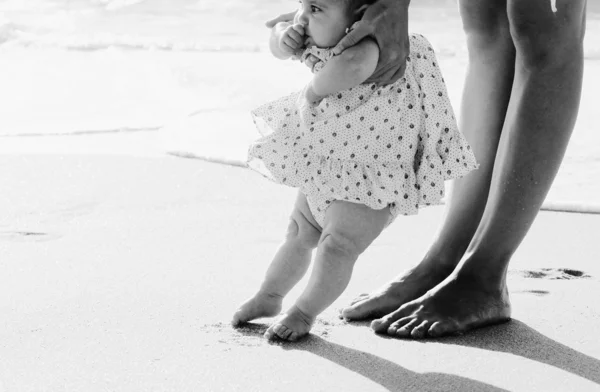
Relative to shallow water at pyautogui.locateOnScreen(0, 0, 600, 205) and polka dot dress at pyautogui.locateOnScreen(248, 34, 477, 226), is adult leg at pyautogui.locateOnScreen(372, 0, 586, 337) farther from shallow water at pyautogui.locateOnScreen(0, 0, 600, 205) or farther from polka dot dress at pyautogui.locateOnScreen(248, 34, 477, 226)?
shallow water at pyautogui.locateOnScreen(0, 0, 600, 205)

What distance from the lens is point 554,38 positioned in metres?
2.41

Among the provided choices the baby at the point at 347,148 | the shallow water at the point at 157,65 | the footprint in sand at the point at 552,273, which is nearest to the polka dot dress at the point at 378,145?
the baby at the point at 347,148

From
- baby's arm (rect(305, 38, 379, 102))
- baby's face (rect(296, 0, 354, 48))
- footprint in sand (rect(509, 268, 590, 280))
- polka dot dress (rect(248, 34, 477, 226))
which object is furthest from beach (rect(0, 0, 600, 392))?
baby's face (rect(296, 0, 354, 48))

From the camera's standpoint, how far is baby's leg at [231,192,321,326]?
2.43m

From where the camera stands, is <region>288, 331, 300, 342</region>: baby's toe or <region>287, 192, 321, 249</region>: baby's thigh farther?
<region>287, 192, 321, 249</region>: baby's thigh

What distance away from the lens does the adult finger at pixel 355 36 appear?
2.24 m

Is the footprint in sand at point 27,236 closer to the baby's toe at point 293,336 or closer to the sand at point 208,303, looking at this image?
the sand at point 208,303

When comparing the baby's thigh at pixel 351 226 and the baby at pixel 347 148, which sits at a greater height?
the baby at pixel 347 148

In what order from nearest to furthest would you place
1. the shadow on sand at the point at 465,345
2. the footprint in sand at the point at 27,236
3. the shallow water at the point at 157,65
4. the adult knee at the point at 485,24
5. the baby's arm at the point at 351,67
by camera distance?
the shadow on sand at the point at 465,345, the baby's arm at the point at 351,67, the adult knee at the point at 485,24, the footprint in sand at the point at 27,236, the shallow water at the point at 157,65

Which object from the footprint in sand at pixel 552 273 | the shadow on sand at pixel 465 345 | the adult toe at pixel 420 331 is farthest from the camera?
the footprint in sand at pixel 552 273

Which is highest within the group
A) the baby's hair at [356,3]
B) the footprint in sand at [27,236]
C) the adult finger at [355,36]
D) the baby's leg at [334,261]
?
the baby's hair at [356,3]

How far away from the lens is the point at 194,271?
2896 mm

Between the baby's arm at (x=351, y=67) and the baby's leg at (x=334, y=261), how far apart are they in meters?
0.29

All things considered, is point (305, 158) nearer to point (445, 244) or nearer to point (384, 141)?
point (384, 141)
